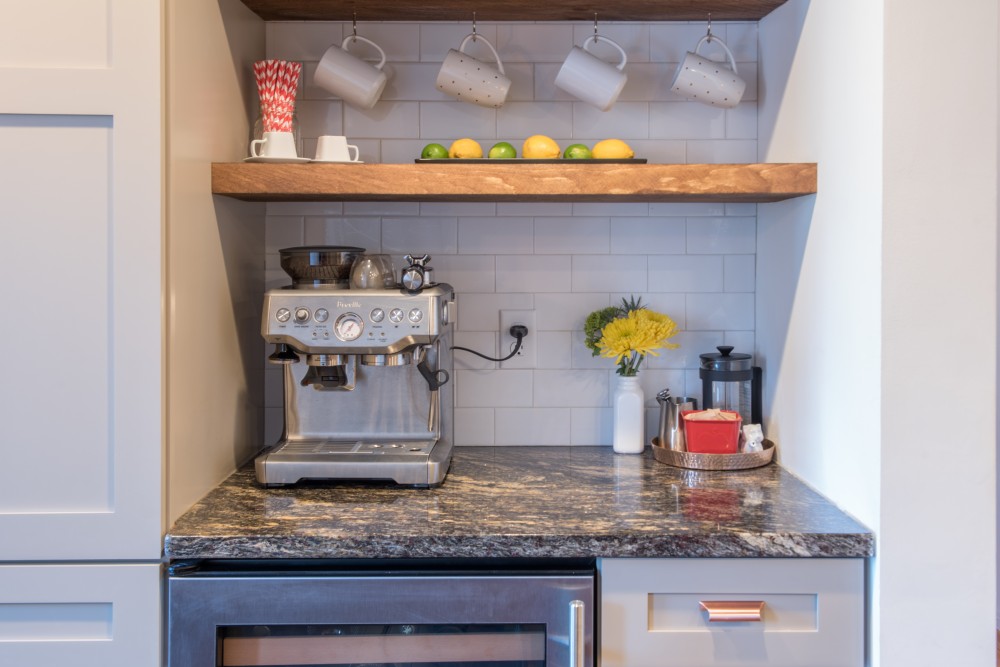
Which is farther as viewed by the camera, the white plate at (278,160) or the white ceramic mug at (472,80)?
the white ceramic mug at (472,80)

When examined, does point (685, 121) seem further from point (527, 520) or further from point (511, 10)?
point (527, 520)

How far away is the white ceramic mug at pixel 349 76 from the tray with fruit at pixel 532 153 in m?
0.19

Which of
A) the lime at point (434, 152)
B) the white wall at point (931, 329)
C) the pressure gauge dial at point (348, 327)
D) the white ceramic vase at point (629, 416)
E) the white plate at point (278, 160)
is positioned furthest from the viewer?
the white ceramic vase at point (629, 416)

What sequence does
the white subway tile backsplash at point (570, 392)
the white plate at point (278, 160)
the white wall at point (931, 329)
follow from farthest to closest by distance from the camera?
the white subway tile backsplash at point (570, 392) → the white plate at point (278, 160) → the white wall at point (931, 329)

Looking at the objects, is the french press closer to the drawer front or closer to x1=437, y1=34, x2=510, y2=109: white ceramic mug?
the drawer front

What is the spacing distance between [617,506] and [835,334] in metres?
0.51

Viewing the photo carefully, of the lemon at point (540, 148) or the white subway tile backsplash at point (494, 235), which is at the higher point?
the lemon at point (540, 148)

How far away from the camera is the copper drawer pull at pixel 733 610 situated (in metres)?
1.46

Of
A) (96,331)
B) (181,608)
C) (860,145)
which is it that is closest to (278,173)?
(96,331)

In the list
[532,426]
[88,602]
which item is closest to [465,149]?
[532,426]

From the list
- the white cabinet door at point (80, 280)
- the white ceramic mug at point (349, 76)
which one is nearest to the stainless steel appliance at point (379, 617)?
the white cabinet door at point (80, 280)

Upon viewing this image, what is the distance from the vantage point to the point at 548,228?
2.13 meters

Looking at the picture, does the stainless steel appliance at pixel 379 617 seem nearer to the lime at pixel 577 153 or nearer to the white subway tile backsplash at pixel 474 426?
the white subway tile backsplash at pixel 474 426

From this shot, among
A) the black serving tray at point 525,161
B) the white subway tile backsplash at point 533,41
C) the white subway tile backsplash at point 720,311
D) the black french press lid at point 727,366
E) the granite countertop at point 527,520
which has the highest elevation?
the white subway tile backsplash at point 533,41
